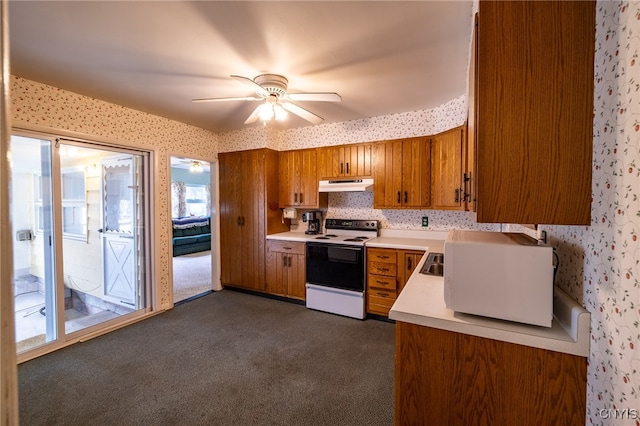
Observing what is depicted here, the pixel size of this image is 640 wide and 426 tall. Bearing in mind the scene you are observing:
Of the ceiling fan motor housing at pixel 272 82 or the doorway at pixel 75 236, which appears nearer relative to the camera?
the ceiling fan motor housing at pixel 272 82

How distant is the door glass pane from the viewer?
262 cm

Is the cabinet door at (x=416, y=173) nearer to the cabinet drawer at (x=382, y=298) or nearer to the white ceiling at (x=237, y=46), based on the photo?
the white ceiling at (x=237, y=46)

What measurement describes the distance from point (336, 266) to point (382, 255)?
0.60 metres

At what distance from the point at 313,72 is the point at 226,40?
0.76 metres

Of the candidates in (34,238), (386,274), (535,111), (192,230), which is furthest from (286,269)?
(192,230)

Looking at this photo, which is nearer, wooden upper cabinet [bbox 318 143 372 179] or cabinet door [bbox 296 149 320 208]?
wooden upper cabinet [bbox 318 143 372 179]

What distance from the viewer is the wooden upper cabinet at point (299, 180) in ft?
13.0

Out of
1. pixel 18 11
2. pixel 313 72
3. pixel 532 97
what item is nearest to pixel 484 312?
pixel 532 97

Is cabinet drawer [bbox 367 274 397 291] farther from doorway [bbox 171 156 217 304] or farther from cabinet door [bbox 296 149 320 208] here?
doorway [bbox 171 156 217 304]

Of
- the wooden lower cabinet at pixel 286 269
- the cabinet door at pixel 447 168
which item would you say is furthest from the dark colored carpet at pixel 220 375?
the cabinet door at pixel 447 168

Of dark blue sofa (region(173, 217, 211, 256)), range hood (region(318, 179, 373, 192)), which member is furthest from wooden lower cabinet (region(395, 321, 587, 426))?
dark blue sofa (region(173, 217, 211, 256))

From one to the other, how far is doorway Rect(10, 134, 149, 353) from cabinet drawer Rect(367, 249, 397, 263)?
287 centimetres

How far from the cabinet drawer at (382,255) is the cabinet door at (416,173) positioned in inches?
25.0

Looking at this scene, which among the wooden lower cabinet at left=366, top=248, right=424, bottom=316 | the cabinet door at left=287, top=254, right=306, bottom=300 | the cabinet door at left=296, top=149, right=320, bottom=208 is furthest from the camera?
the cabinet door at left=296, top=149, right=320, bottom=208
